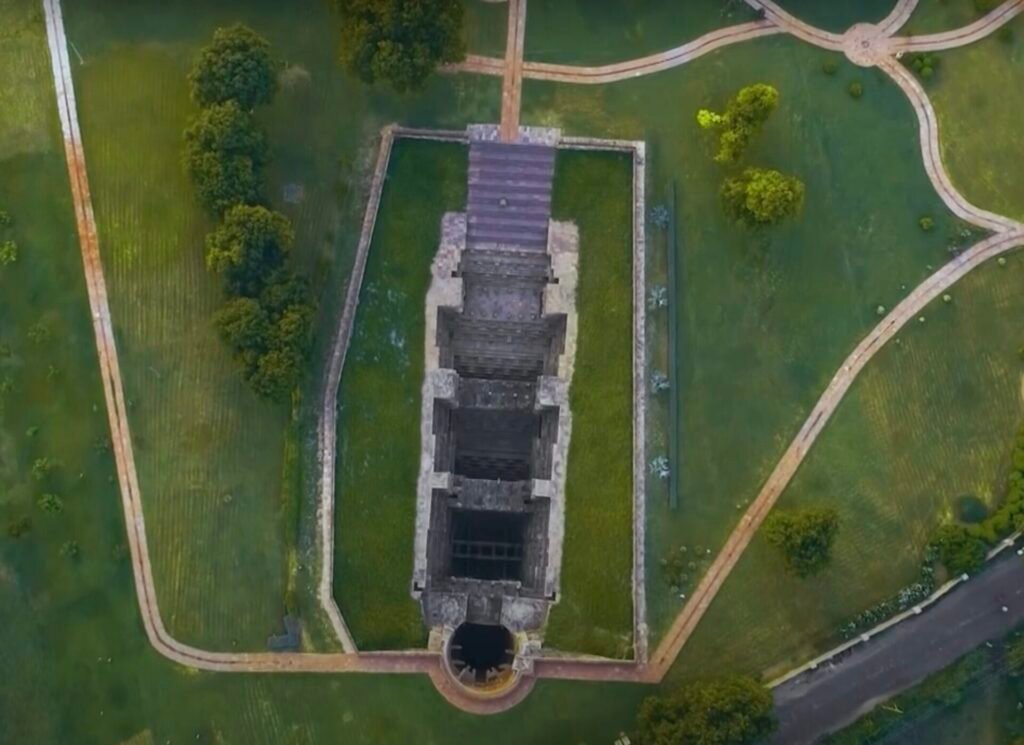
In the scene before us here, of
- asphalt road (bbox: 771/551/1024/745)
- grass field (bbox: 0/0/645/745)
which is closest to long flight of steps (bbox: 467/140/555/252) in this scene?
grass field (bbox: 0/0/645/745)

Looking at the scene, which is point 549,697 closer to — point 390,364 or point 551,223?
point 390,364

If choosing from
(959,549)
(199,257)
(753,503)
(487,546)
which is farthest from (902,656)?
(199,257)

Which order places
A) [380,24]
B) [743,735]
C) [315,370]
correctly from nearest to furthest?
1. [743,735]
2. [380,24]
3. [315,370]

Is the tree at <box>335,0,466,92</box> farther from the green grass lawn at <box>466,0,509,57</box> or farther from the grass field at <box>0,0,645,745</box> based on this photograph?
the grass field at <box>0,0,645,745</box>

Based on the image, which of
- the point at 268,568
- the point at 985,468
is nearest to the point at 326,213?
the point at 268,568

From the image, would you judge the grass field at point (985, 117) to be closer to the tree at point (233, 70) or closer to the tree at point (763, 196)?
the tree at point (763, 196)

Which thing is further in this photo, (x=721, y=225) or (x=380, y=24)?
(x=721, y=225)

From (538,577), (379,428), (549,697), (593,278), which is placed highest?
(593,278)

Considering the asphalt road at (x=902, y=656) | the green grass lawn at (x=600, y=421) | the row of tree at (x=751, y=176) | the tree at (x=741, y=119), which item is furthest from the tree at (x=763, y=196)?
the asphalt road at (x=902, y=656)
